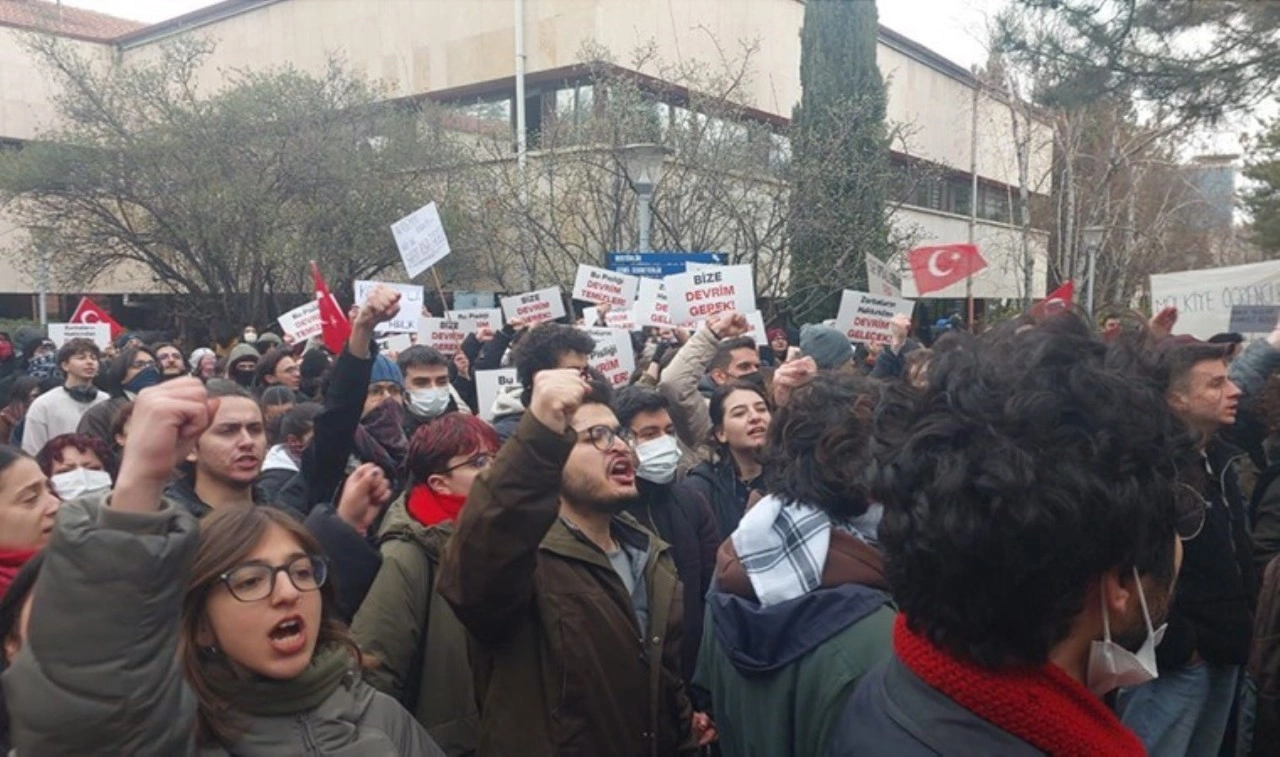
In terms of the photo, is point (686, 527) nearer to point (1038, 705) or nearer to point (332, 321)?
point (1038, 705)

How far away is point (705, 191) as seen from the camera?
1554cm

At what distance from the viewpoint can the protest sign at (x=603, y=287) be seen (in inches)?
387

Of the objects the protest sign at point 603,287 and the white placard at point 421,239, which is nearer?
the white placard at point 421,239

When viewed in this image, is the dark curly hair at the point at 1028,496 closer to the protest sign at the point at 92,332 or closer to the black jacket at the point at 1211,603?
the black jacket at the point at 1211,603

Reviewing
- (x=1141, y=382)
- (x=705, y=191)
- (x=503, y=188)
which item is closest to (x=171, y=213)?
(x=503, y=188)

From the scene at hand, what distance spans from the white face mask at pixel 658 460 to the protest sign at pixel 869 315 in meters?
5.24

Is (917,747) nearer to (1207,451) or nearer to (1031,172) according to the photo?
(1207,451)

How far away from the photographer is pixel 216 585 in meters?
2.29

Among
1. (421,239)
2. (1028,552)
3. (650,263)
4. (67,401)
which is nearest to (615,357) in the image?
(421,239)

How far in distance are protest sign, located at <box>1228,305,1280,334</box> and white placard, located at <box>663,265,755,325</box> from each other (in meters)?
4.33

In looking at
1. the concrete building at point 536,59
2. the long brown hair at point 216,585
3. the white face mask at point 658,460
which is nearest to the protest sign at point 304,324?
the white face mask at point 658,460

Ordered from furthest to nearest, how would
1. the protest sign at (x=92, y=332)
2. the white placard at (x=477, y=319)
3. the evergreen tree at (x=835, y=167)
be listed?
the evergreen tree at (x=835, y=167) < the protest sign at (x=92, y=332) < the white placard at (x=477, y=319)

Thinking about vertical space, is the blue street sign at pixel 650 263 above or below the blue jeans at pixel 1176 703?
above

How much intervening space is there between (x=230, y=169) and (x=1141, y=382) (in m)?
22.4
